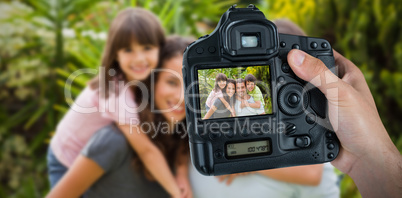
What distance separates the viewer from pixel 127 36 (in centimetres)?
81

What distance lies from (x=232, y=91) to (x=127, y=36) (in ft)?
1.62

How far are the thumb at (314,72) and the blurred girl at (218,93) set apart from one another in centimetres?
8

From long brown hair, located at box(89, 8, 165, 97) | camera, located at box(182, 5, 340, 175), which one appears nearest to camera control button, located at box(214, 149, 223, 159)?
camera, located at box(182, 5, 340, 175)

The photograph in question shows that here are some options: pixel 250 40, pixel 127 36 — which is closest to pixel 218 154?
pixel 250 40

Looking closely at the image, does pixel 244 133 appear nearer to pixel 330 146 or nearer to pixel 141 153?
pixel 330 146

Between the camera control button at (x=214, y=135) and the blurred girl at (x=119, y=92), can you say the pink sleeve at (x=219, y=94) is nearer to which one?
the camera control button at (x=214, y=135)

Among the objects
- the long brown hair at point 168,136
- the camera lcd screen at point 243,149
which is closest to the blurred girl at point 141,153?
the long brown hair at point 168,136

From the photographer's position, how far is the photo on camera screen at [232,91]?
367 mm

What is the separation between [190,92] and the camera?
1.18 feet

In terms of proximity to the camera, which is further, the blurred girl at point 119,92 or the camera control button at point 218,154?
the blurred girl at point 119,92

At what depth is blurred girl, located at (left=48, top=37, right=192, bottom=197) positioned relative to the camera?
0.73 metres

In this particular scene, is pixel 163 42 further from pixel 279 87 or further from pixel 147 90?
pixel 279 87

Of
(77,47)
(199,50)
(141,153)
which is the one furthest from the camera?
(77,47)

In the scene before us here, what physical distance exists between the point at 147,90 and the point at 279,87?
429 millimetres
